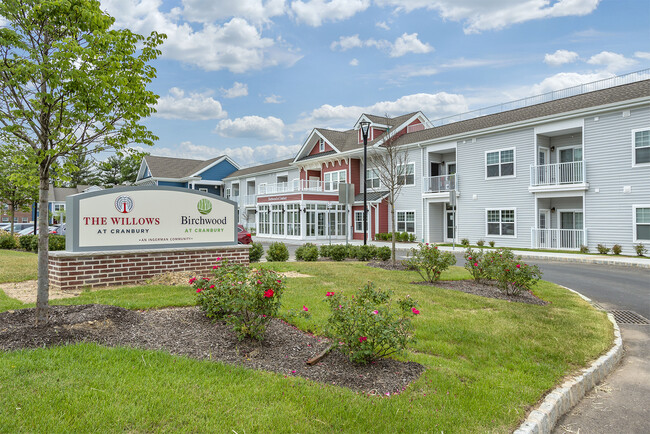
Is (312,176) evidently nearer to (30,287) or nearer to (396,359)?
(30,287)

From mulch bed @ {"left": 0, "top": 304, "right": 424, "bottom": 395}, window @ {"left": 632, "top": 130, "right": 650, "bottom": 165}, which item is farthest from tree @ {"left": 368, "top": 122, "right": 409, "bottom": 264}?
window @ {"left": 632, "top": 130, "right": 650, "bottom": 165}

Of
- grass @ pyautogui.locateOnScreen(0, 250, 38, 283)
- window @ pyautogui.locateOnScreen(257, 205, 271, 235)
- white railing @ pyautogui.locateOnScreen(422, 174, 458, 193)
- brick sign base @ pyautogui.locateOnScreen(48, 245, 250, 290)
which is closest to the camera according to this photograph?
brick sign base @ pyautogui.locateOnScreen(48, 245, 250, 290)

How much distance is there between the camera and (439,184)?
2716cm

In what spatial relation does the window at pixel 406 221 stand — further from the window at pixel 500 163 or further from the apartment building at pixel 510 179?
the window at pixel 500 163

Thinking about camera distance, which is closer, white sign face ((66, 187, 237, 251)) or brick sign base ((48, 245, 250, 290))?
brick sign base ((48, 245, 250, 290))

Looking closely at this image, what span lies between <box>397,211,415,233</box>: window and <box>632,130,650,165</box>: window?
43.4ft

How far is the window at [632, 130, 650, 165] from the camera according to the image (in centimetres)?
1816

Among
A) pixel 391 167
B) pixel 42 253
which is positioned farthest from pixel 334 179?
pixel 42 253

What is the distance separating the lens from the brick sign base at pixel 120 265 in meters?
8.42

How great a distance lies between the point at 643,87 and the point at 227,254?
1940 centimetres

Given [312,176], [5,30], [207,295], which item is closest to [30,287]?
[207,295]

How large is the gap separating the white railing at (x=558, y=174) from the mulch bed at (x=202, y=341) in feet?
64.7

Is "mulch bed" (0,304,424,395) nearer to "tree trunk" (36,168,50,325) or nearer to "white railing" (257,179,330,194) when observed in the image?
"tree trunk" (36,168,50,325)

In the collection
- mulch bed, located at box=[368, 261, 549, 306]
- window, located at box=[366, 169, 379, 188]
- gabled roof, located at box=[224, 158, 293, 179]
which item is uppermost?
gabled roof, located at box=[224, 158, 293, 179]
